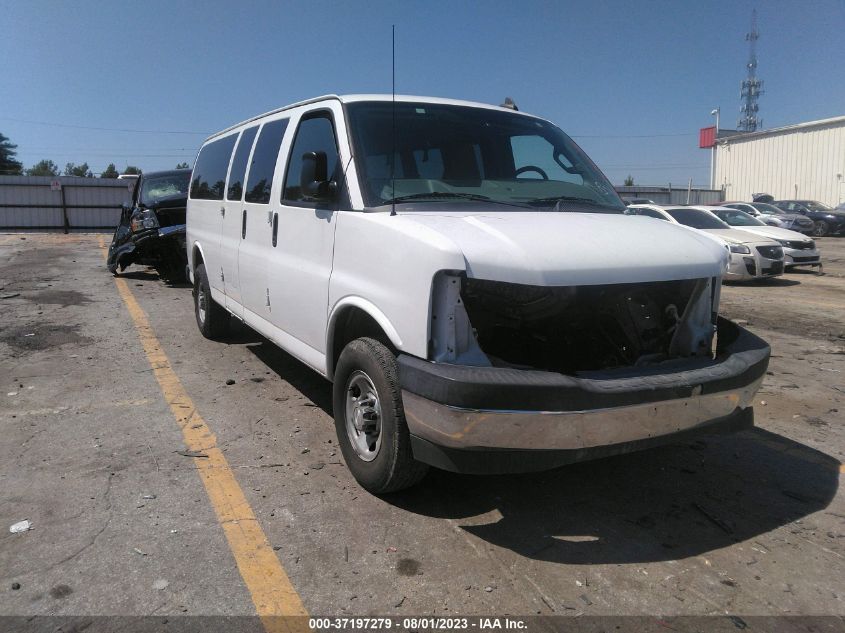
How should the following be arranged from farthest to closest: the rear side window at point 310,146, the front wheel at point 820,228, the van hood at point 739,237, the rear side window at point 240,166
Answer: the front wheel at point 820,228 < the van hood at point 739,237 < the rear side window at point 240,166 < the rear side window at point 310,146

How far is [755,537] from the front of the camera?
10.3 ft

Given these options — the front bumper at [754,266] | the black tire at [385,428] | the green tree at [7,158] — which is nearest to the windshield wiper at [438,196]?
the black tire at [385,428]

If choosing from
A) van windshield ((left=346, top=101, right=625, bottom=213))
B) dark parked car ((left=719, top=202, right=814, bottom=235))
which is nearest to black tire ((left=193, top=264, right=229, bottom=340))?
van windshield ((left=346, top=101, right=625, bottom=213))

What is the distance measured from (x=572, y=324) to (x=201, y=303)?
5.22m

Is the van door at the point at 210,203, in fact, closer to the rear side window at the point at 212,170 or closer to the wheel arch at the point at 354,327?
the rear side window at the point at 212,170

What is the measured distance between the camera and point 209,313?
7.11 m

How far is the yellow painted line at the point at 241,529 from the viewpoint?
8.56 feet

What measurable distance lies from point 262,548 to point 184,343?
478cm

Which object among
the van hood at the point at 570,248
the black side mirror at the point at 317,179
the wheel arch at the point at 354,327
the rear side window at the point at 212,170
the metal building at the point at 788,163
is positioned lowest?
the wheel arch at the point at 354,327

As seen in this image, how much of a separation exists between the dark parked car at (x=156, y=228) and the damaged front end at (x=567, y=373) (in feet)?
32.7

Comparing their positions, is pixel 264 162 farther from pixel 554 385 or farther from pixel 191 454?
pixel 554 385

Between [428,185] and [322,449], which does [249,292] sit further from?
[428,185]

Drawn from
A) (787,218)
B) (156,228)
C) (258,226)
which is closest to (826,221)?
(787,218)

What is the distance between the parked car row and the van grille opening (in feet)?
28.5
